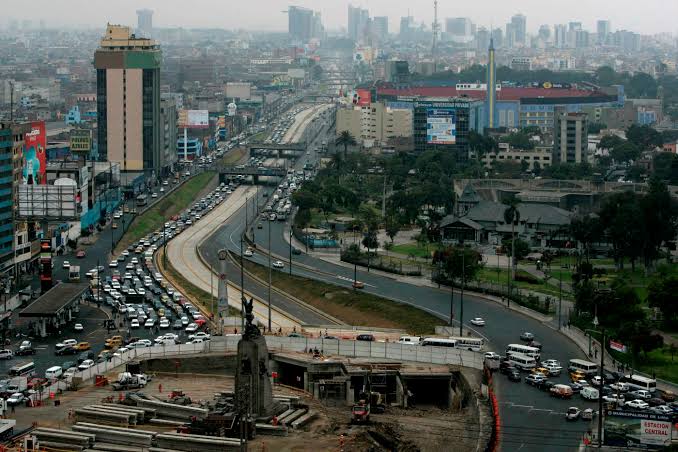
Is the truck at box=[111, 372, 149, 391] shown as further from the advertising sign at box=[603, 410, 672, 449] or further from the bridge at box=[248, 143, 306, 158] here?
the bridge at box=[248, 143, 306, 158]

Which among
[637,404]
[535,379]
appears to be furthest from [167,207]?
[637,404]

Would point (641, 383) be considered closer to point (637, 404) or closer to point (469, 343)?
point (637, 404)

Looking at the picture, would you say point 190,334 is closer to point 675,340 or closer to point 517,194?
point 675,340

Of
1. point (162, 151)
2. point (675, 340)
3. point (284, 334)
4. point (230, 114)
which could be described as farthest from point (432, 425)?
point (230, 114)

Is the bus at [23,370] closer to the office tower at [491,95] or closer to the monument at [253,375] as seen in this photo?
the monument at [253,375]

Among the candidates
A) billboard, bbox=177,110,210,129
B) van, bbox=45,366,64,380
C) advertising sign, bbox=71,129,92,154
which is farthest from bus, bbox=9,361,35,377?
billboard, bbox=177,110,210,129

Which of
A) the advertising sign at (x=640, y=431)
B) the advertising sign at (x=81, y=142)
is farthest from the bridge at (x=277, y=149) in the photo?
the advertising sign at (x=640, y=431)
